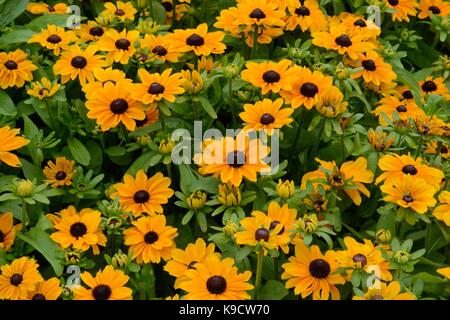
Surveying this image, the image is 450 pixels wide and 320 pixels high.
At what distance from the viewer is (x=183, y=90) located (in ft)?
6.41

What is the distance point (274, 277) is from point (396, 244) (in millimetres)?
323

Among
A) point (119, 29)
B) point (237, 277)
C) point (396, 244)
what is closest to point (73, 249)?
point (237, 277)

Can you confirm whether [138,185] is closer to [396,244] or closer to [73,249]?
[73,249]

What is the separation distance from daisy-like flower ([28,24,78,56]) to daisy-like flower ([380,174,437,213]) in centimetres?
118

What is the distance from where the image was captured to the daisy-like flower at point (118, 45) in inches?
87.7

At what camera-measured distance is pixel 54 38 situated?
2.32m

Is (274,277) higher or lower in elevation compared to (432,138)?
lower

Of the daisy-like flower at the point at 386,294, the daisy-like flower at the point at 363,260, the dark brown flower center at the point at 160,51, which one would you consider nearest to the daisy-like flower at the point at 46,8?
the dark brown flower center at the point at 160,51

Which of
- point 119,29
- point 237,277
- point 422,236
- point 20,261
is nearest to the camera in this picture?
point 237,277

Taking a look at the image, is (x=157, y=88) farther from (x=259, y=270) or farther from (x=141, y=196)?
(x=259, y=270)

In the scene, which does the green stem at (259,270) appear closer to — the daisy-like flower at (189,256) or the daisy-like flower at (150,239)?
the daisy-like flower at (189,256)

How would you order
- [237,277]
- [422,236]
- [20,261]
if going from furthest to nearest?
[422,236] < [20,261] < [237,277]

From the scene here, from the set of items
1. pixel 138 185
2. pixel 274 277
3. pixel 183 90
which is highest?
pixel 183 90

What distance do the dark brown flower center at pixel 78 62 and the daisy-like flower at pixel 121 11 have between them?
33cm
